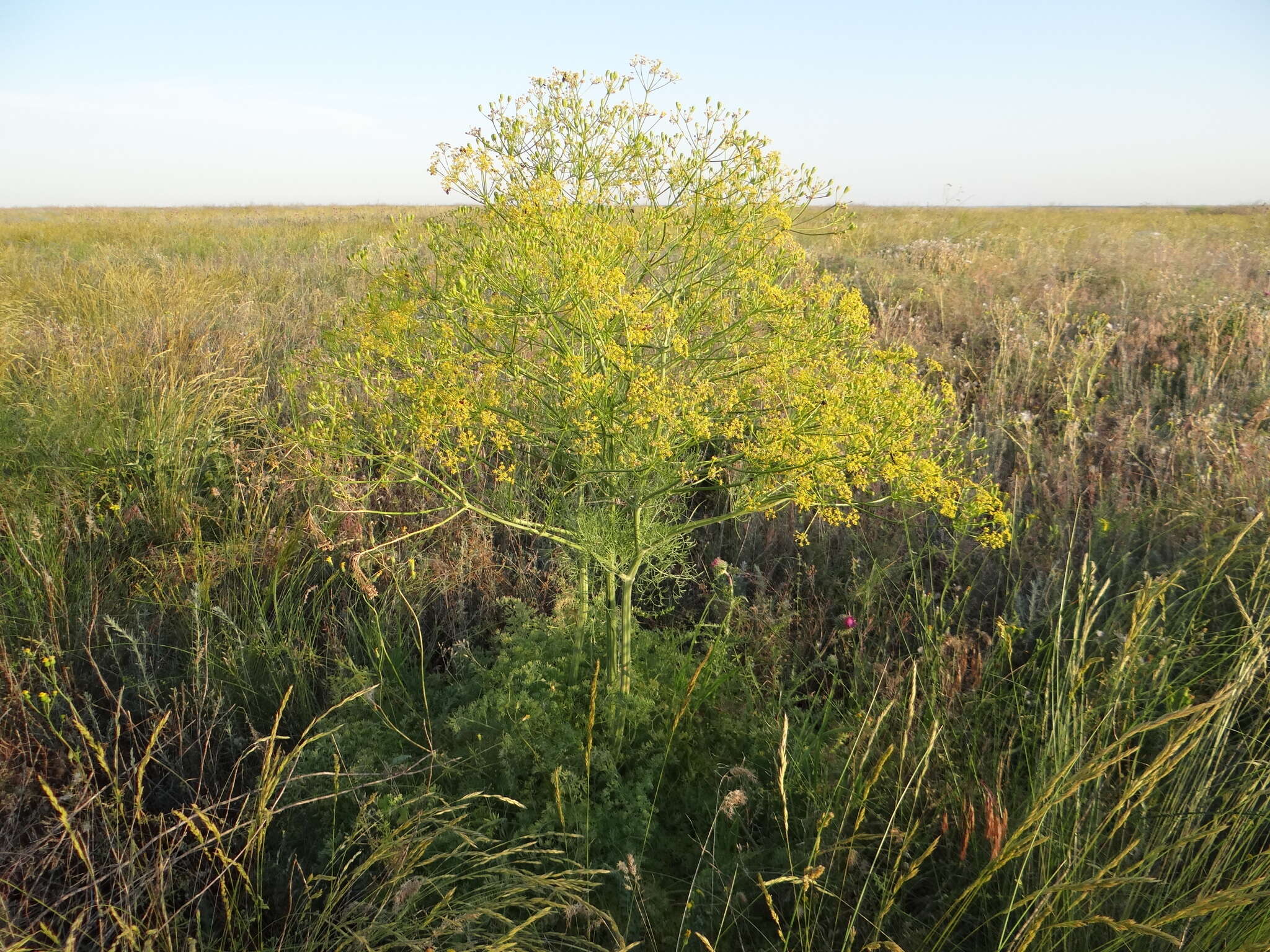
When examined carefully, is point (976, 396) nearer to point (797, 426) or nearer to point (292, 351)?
point (797, 426)

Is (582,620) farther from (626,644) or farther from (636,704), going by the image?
(636,704)

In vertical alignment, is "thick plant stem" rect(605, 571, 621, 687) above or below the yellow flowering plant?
below

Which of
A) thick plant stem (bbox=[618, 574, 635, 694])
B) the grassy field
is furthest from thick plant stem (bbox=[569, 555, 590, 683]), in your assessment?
thick plant stem (bbox=[618, 574, 635, 694])

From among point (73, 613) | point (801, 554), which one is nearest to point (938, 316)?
point (801, 554)

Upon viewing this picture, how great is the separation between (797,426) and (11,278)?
376 inches

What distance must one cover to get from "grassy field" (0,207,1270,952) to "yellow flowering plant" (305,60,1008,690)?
0.39 meters

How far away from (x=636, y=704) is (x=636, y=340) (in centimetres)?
120

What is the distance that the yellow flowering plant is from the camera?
190 centimetres

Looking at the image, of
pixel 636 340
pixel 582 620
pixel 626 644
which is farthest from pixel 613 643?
pixel 636 340

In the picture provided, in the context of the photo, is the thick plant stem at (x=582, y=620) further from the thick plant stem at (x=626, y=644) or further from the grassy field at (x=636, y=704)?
the thick plant stem at (x=626, y=644)

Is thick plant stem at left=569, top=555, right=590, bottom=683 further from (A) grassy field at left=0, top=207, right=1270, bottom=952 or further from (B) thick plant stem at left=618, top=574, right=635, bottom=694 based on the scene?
(B) thick plant stem at left=618, top=574, right=635, bottom=694

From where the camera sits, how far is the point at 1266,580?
2.45 metres

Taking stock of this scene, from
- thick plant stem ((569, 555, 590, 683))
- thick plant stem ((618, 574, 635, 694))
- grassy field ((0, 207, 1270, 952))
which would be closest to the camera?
grassy field ((0, 207, 1270, 952))

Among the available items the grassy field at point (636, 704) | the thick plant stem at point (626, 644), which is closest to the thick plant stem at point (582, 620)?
the grassy field at point (636, 704)
